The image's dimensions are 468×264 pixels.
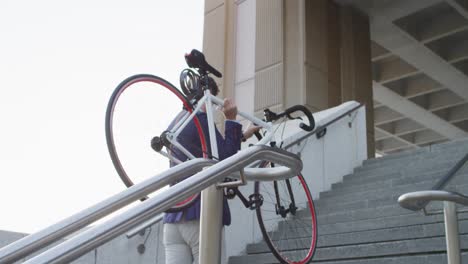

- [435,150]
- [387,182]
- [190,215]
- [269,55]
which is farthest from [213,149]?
[269,55]

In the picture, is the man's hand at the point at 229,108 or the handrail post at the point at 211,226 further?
the man's hand at the point at 229,108

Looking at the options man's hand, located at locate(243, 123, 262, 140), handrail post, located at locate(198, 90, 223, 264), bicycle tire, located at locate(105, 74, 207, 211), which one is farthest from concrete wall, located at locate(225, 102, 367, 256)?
handrail post, located at locate(198, 90, 223, 264)

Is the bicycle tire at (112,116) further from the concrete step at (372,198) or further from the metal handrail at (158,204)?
the concrete step at (372,198)

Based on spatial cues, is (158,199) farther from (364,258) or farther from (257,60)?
(257,60)

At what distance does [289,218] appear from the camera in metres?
4.75

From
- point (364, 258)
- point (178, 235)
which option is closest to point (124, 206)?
point (178, 235)

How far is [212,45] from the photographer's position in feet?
39.8

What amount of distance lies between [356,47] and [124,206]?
32.5ft

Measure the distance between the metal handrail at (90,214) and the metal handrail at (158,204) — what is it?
0.13 meters

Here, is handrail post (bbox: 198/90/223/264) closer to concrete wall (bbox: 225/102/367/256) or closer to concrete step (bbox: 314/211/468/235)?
concrete step (bbox: 314/211/468/235)

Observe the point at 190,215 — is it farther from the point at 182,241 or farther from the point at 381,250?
the point at 381,250

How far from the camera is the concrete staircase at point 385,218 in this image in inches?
157

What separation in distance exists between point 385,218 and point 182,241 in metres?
2.20

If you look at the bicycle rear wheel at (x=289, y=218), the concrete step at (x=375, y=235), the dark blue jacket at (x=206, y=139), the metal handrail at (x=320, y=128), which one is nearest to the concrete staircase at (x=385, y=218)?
the concrete step at (x=375, y=235)
